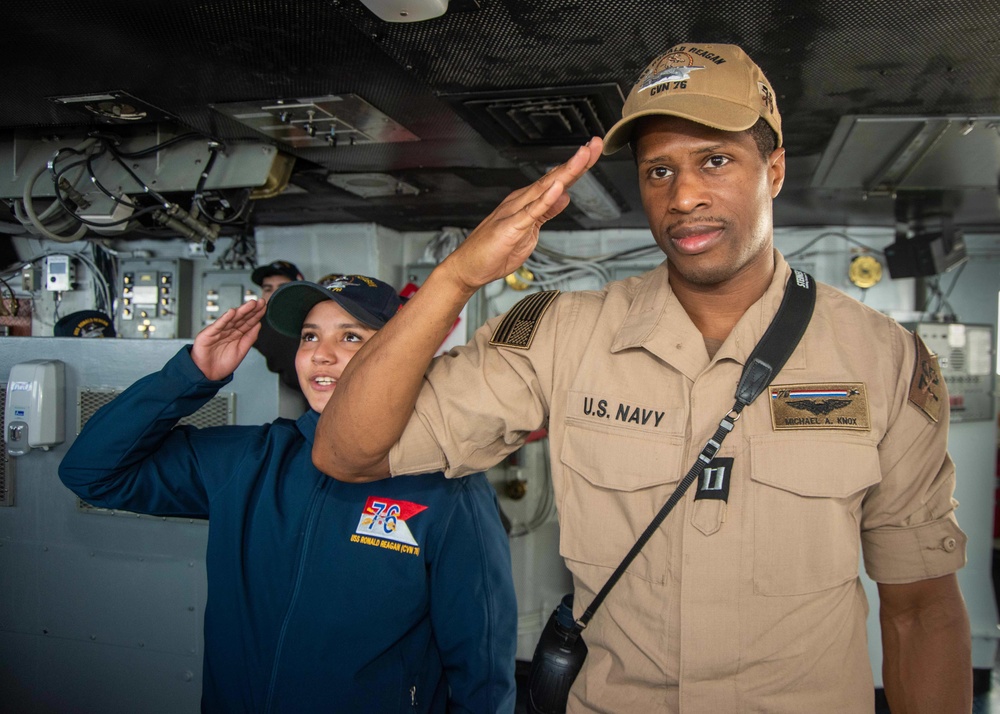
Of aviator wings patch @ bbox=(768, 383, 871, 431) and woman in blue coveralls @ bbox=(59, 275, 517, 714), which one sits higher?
aviator wings patch @ bbox=(768, 383, 871, 431)

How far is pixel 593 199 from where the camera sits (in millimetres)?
3848

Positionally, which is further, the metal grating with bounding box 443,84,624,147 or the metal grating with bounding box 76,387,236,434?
the metal grating with bounding box 76,387,236,434

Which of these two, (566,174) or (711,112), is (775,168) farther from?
(566,174)

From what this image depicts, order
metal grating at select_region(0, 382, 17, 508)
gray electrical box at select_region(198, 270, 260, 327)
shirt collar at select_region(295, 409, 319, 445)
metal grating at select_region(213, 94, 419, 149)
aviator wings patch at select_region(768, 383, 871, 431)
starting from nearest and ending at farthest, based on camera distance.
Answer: aviator wings patch at select_region(768, 383, 871, 431) < shirt collar at select_region(295, 409, 319, 445) < metal grating at select_region(213, 94, 419, 149) < metal grating at select_region(0, 382, 17, 508) < gray electrical box at select_region(198, 270, 260, 327)

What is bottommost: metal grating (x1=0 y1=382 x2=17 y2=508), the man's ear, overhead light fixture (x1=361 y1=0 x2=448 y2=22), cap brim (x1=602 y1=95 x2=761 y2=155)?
metal grating (x1=0 y1=382 x2=17 y2=508)

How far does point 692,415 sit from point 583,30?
3.55 ft

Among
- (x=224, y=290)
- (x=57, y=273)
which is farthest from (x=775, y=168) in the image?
(x=57, y=273)

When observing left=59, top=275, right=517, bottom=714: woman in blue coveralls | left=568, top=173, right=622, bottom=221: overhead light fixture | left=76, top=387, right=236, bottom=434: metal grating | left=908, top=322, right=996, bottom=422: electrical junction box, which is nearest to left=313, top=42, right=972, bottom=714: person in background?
left=59, top=275, right=517, bottom=714: woman in blue coveralls

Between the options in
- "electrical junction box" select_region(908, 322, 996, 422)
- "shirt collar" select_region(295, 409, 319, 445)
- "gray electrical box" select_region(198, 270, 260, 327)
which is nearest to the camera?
"shirt collar" select_region(295, 409, 319, 445)

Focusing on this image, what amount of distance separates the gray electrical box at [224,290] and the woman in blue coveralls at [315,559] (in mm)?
3465

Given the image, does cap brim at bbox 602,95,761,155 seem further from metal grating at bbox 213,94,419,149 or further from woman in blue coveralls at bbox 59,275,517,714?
metal grating at bbox 213,94,419,149

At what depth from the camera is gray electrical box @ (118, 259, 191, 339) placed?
507 centimetres

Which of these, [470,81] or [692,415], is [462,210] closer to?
[470,81]

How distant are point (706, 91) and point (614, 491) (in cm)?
69
